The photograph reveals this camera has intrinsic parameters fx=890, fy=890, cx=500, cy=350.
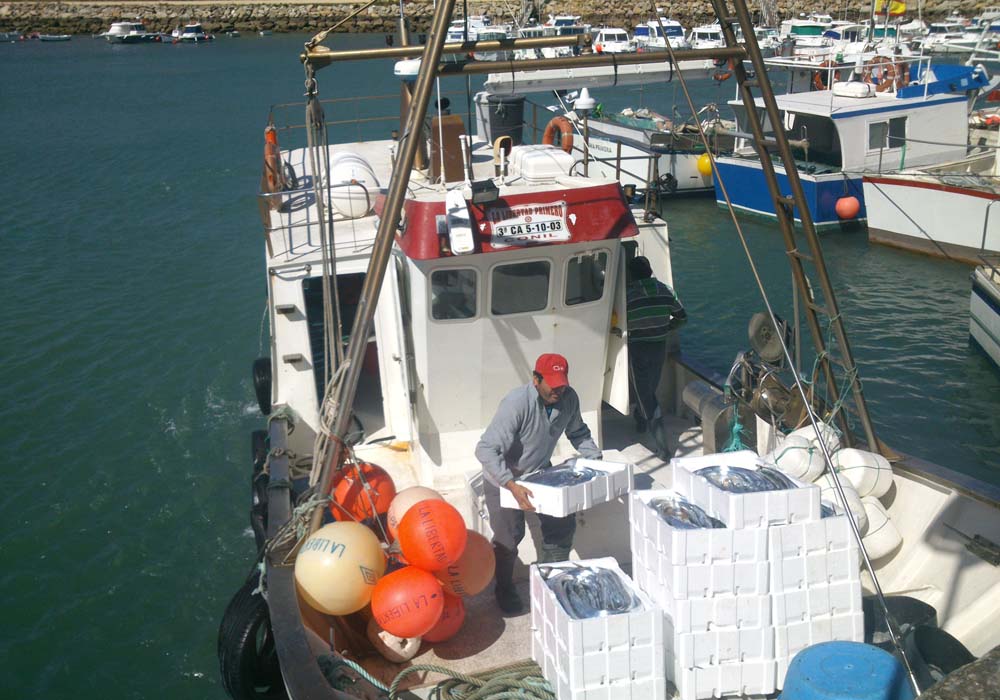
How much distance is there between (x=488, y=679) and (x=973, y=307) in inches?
588

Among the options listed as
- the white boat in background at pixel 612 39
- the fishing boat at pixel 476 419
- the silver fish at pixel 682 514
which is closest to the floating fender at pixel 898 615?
the fishing boat at pixel 476 419

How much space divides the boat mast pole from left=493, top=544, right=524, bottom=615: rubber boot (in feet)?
4.39

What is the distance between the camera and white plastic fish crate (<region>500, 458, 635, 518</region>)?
5.99 m

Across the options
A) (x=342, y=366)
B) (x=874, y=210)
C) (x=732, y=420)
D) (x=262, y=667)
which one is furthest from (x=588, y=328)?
(x=874, y=210)

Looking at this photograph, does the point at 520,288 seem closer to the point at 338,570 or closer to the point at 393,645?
the point at 338,570

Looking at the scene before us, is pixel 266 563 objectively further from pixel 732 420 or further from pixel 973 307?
pixel 973 307

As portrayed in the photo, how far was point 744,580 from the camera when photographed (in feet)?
17.0

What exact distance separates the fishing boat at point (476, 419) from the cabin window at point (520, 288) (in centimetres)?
2

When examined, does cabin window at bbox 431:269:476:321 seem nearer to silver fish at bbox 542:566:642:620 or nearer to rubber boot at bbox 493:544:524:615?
rubber boot at bbox 493:544:524:615

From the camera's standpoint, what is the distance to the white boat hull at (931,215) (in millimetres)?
21156

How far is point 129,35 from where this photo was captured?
88.0 meters

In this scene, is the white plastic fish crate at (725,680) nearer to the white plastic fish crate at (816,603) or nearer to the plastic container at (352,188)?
the white plastic fish crate at (816,603)

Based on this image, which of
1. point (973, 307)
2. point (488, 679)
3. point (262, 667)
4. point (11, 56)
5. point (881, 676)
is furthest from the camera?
point (11, 56)

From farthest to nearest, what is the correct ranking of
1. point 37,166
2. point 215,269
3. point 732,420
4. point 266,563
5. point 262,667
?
point 37,166 < point 215,269 < point 732,420 < point 262,667 < point 266,563
